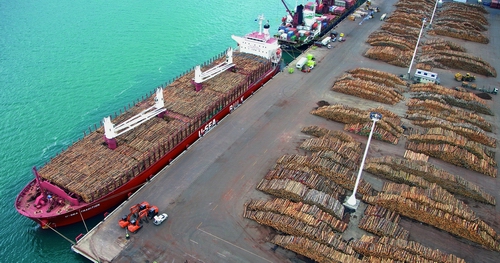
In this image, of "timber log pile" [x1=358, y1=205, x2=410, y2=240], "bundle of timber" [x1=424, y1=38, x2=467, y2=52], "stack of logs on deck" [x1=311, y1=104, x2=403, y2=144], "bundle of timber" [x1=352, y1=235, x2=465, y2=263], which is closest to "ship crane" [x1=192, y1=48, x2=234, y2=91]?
"stack of logs on deck" [x1=311, y1=104, x2=403, y2=144]

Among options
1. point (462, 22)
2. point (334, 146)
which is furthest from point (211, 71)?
point (462, 22)

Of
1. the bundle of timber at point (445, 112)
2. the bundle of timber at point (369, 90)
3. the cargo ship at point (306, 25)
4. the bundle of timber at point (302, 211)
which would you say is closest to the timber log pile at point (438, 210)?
the bundle of timber at point (302, 211)

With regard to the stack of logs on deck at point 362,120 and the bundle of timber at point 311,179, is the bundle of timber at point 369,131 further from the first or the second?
the bundle of timber at point 311,179

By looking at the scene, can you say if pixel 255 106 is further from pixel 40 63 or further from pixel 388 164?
pixel 40 63

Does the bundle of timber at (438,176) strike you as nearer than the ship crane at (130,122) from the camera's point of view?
Yes

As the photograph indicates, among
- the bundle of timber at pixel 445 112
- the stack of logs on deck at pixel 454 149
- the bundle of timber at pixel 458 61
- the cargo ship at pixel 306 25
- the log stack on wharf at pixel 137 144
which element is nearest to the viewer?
the log stack on wharf at pixel 137 144

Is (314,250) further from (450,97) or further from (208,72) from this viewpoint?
(450,97)

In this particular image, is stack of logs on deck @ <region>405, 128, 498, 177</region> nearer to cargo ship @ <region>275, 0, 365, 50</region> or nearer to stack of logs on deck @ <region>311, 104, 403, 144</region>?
stack of logs on deck @ <region>311, 104, 403, 144</region>
